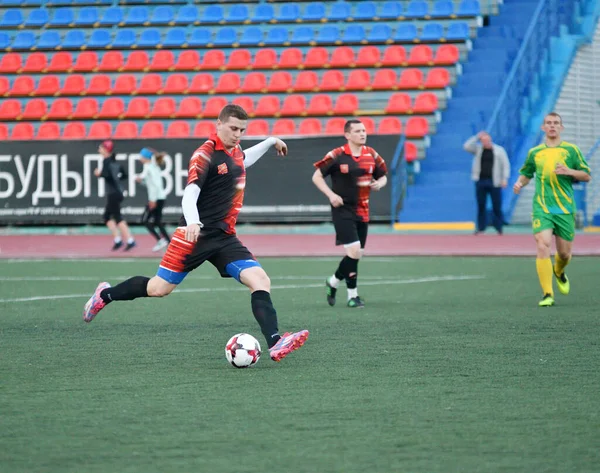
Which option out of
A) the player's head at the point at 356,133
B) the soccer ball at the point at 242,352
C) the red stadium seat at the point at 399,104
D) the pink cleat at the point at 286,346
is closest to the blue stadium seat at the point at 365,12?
the red stadium seat at the point at 399,104

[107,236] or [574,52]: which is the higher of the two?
[574,52]

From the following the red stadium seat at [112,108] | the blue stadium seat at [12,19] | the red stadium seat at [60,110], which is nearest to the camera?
the red stadium seat at [112,108]

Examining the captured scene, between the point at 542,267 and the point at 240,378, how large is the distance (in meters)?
5.53

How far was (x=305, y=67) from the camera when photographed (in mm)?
29031

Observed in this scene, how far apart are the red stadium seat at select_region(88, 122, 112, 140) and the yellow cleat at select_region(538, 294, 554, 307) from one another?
1805cm

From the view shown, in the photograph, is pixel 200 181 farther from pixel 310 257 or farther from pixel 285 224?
pixel 285 224

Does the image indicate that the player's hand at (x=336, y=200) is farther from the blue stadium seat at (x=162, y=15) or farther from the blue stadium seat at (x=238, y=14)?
the blue stadium seat at (x=162, y=15)

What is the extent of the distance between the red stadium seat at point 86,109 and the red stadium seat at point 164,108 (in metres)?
1.54

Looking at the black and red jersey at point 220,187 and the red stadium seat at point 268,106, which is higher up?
the black and red jersey at point 220,187

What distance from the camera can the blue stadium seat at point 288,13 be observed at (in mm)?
30609

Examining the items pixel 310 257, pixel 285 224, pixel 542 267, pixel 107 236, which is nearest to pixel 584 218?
pixel 285 224

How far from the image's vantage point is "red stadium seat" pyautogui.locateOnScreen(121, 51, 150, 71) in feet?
99.7

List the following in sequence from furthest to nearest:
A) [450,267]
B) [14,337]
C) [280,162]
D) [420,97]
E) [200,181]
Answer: [420,97] < [280,162] < [450,267] < [14,337] < [200,181]

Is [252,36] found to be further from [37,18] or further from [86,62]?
[37,18]
